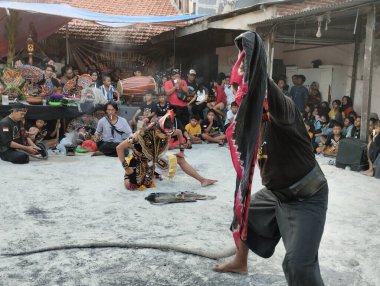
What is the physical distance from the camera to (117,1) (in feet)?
52.1

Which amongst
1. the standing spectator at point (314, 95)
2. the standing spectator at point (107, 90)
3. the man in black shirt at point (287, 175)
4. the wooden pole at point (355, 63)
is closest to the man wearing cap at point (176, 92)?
the standing spectator at point (107, 90)

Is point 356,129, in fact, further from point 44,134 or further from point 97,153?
point 44,134

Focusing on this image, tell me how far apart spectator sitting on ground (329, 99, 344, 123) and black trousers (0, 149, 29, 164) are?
660 centimetres

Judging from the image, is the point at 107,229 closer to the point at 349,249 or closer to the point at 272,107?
the point at 349,249

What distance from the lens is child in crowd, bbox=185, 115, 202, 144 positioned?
33.0 ft

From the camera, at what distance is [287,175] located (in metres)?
2.48

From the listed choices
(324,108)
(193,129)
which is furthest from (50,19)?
(324,108)

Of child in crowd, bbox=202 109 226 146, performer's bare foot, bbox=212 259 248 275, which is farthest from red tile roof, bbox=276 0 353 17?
performer's bare foot, bbox=212 259 248 275

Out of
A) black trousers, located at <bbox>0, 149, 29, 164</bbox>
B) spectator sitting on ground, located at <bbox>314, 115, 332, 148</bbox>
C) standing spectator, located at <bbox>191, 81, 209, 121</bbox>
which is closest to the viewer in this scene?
black trousers, located at <bbox>0, 149, 29, 164</bbox>

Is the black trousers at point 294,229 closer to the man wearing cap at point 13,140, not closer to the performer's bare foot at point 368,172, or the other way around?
the performer's bare foot at point 368,172

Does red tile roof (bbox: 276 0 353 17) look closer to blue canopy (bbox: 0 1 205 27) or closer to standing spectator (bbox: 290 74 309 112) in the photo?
standing spectator (bbox: 290 74 309 112)

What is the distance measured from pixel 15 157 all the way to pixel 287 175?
582 centimetres

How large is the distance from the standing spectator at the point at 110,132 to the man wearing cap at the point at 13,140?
1.29 m

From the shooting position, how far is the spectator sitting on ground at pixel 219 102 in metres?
10.8
